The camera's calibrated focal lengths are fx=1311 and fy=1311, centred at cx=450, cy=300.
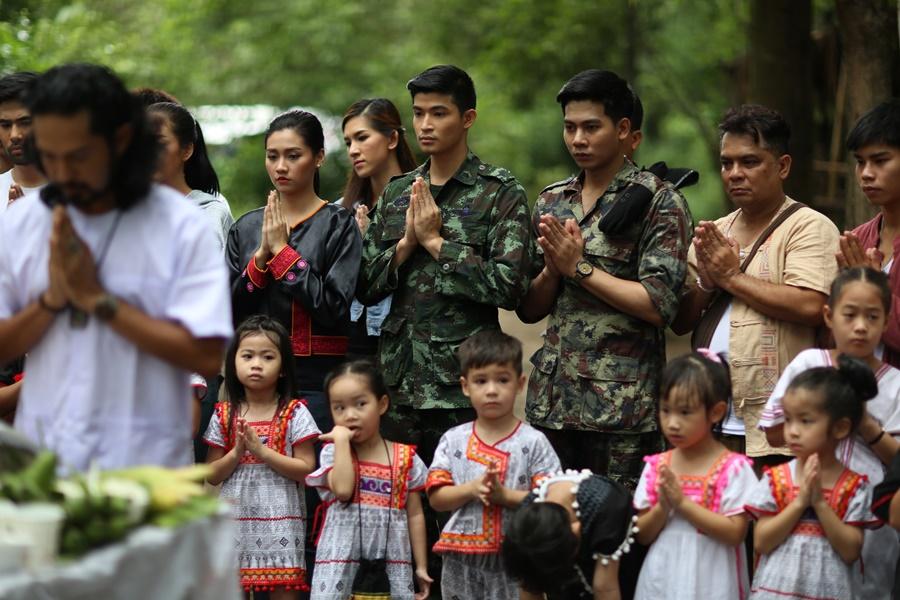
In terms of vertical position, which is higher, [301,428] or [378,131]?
[378,131]

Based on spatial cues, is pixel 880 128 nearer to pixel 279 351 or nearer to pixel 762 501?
pixel 762 501

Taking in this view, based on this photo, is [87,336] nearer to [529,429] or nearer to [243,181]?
[529,429]

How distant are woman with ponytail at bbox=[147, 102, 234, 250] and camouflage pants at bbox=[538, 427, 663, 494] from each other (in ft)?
6.05

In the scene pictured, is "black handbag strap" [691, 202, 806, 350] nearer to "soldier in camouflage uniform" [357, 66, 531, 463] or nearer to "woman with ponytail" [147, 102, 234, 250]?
"soldier in camouflage uniform" [357, 66, 531, 463]

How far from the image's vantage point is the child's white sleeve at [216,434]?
591cm

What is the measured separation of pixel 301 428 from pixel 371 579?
0.76 m

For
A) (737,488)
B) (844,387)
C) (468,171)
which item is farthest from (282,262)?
(844,387)

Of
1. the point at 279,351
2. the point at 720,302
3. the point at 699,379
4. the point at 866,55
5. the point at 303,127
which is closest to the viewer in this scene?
the point at 699,379

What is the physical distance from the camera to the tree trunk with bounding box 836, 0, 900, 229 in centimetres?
854

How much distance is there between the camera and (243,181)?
66.2 ft

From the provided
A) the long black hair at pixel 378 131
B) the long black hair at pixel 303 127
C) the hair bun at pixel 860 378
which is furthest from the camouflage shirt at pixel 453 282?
the hair bun at pixel 860 378

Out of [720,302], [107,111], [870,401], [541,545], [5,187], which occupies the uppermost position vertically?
[5,187]

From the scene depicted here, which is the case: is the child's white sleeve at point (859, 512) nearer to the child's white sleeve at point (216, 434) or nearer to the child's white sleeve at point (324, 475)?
the child's white sleeve at point (324, 475)

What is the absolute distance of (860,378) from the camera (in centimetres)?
486
